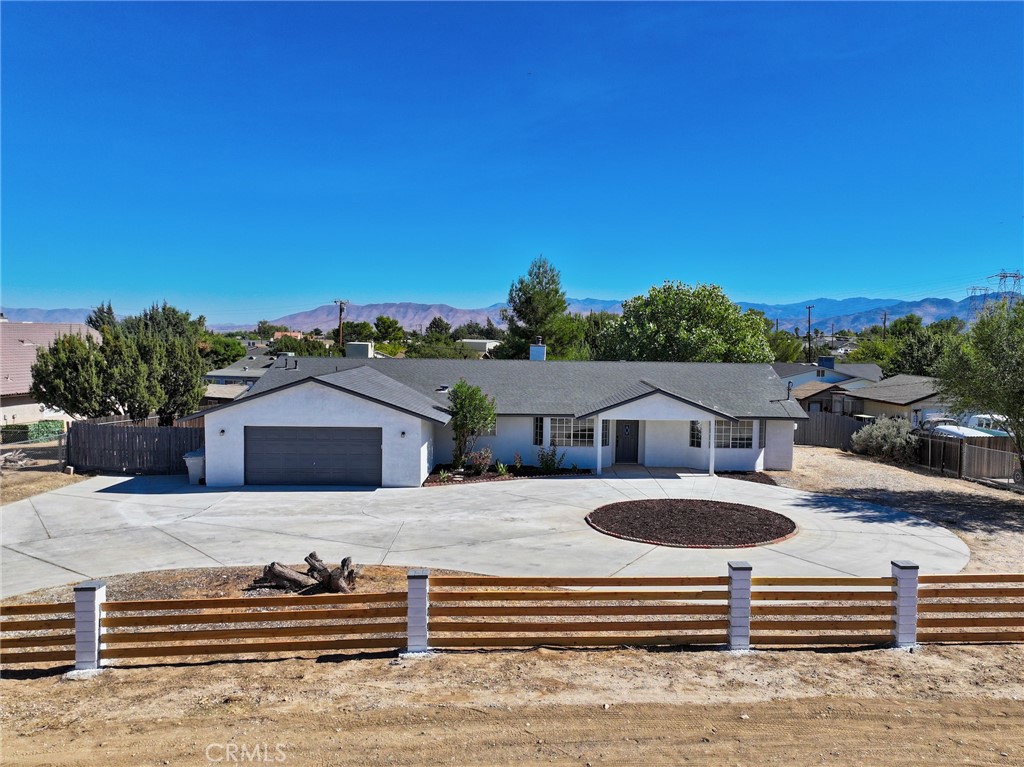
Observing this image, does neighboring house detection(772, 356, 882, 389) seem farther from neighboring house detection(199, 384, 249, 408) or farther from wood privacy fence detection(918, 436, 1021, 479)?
neighboring house detection(199, 384, 249, 408)

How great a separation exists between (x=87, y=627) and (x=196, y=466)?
532 inches

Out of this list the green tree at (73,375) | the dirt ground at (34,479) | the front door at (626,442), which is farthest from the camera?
the front door at (626,442)

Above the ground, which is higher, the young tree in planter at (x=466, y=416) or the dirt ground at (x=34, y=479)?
the young tree in planter at (x=466, y=416)

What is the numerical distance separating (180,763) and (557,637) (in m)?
4.17

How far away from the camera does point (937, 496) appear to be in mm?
19078

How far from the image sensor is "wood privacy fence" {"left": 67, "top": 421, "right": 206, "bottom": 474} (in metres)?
21.8

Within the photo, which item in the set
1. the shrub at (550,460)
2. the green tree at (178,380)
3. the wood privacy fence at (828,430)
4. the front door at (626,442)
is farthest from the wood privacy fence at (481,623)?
the wood privacy fence at (828,430)

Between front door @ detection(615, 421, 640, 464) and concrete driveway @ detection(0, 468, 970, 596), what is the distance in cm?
400

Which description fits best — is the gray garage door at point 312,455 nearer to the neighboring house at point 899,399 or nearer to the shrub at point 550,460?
the shrub at point 550,460

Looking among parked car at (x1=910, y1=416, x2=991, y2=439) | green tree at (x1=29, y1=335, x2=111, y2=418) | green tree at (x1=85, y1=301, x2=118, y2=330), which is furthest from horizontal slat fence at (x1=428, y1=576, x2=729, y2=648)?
green tree at (x1=85, y1=301, x2=118, y2=330)

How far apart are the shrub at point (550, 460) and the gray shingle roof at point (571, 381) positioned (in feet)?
4.34

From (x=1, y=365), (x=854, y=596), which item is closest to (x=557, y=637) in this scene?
(x=854, y=596)

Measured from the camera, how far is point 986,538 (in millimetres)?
14344

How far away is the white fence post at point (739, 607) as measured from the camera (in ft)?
26.2
